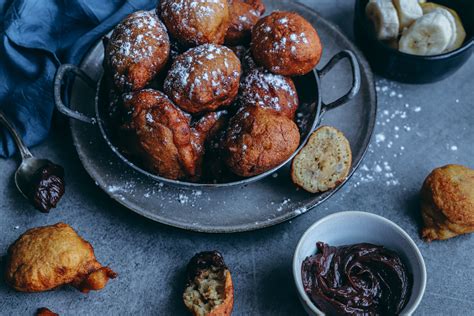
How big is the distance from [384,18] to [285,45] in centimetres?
64

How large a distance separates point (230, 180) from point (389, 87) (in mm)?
994

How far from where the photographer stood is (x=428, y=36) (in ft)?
8.11

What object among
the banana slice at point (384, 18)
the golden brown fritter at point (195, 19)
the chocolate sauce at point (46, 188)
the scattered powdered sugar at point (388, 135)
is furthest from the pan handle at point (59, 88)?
the banana slice at point (384, 18)

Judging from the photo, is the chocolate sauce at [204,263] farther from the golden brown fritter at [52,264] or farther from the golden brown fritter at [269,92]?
the golden brown fritter at [269,92]

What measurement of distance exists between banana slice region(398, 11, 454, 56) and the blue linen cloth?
1.37 metres

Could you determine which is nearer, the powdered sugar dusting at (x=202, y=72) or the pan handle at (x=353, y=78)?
the powdered sugar dusting at (x=202, y=72)

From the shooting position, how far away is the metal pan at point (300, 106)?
2.12 m

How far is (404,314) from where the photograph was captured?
6.17 ft

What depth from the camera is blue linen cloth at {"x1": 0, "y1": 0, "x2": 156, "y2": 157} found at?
7.87 feet

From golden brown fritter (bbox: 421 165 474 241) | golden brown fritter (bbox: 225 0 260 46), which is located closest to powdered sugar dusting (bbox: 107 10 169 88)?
golden brown fritter (bbox: 225 0 260 46)

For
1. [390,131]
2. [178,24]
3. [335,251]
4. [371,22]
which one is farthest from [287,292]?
[371,22]

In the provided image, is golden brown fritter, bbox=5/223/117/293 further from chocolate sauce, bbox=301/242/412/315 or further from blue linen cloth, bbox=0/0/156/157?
chocolate sauce, bbox=301/242/412/315

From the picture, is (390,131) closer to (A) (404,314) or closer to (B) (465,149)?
(B) (465,149)

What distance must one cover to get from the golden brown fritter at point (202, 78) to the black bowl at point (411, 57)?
798mm
